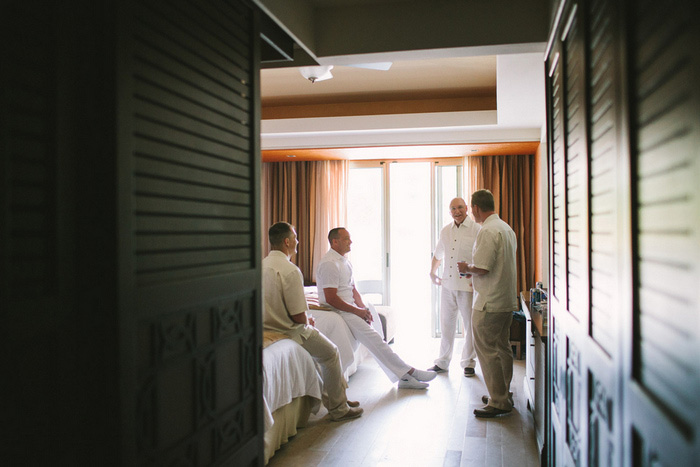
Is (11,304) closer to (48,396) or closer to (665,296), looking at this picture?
(48,396)

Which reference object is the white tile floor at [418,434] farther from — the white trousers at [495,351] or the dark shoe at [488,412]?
the white trousers at [495,351]

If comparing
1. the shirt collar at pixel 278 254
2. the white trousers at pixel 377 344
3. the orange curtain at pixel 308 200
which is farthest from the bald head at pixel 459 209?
the orange curtain at pixel 308 200

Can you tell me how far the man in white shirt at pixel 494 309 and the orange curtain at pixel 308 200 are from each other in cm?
339

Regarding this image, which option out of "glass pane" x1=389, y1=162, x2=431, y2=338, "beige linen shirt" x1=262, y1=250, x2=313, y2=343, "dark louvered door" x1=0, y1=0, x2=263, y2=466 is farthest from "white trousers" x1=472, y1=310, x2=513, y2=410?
"glass pane" x1=389, y1=162, x2=431, y2=338

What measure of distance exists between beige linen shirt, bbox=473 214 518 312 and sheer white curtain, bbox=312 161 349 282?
3348 millimetres

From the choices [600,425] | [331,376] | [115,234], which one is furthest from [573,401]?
[331,376]

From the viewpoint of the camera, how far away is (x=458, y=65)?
4.41 m

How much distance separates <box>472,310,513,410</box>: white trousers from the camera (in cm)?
360

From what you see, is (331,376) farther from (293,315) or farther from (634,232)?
(634,232)

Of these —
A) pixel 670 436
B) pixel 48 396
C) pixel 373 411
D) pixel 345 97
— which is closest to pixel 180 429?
pixel 48 396

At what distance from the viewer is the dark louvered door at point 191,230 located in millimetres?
1236

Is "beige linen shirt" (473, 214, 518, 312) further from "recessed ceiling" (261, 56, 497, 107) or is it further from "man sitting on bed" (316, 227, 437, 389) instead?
"recessed ceiling" (261, 56, 497, 107)

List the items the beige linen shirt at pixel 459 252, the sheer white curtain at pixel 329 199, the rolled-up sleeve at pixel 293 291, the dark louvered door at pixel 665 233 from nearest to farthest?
the dark louvered door at pixel 665 233
the rolled-up sleeve at pixel 293 291
the beige linen shirt at pixel 459 252
the sheer white curtain at pixel 329 199

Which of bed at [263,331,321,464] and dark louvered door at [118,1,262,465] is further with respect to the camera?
bed at [263,331,321,464]
